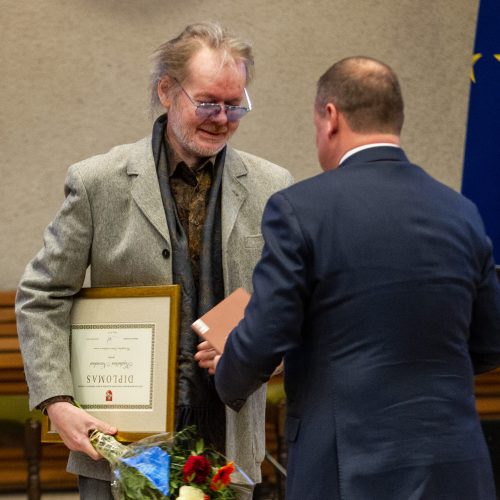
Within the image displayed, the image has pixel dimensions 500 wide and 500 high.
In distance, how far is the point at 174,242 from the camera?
2.38 m

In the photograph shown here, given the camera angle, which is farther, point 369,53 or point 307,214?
point 369,53

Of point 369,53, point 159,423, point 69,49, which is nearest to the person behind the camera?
point 159,423

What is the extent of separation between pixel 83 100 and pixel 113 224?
2.62 meters

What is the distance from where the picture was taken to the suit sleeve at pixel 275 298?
186 centimetres

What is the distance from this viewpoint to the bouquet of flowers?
2.09 metres

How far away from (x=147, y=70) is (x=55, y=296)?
2.74 metres

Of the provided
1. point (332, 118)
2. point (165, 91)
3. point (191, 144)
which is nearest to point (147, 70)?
point (165, 91)

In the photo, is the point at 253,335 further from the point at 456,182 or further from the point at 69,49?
the point at 456,182

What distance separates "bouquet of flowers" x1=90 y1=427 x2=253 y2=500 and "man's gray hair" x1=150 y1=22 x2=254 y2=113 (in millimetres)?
915

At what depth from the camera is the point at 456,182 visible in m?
5.25

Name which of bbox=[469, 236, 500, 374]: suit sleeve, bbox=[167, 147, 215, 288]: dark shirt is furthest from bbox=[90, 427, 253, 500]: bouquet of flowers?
bbox=[469, 236, 500, 374]: suit sleeve

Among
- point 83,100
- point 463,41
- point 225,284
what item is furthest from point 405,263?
point 463,41

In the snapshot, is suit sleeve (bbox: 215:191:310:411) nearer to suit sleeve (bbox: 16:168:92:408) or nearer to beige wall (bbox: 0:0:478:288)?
suit sleeve (bbox: 16:168:92:408)

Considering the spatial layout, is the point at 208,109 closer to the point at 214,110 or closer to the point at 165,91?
the point at 214,110
